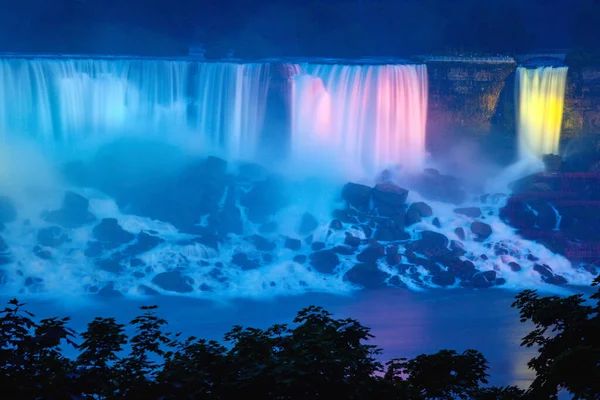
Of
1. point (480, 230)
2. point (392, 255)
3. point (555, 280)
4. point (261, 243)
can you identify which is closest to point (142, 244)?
point (261, 243)

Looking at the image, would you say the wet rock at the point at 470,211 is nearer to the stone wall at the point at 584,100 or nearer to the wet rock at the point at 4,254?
the stone wall at the point at 584,100

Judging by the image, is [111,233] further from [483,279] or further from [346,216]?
[483,279]

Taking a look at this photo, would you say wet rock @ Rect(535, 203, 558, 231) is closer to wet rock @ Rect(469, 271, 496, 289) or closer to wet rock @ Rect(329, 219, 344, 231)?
wet rock @ Rect(469, 271, 496, 289)

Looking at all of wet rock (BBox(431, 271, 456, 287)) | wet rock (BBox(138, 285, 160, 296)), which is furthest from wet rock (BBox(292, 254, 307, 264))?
wet rock (BBox(138, 285, 160, 296))

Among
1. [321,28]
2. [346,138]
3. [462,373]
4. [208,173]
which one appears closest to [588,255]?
[346,138]

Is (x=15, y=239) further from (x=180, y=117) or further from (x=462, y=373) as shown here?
(x=462, y=373)

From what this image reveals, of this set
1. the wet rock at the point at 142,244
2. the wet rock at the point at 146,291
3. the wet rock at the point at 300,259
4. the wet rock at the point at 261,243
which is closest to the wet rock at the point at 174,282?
the wet rock at the point at 146,291
